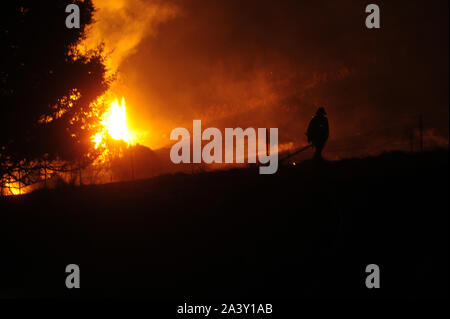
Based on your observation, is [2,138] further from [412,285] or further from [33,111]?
[412,285]

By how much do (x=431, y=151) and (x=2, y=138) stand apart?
48.0 ft

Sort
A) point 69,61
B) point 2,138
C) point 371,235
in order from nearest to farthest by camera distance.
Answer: point 371,235 < point 2,138 < point 69,61

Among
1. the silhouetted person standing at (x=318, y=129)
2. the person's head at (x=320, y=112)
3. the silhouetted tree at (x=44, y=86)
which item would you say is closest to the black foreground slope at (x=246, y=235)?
the silhouetted person standing at (x=318, y=129)

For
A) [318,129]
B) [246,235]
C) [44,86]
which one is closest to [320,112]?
[318,129]

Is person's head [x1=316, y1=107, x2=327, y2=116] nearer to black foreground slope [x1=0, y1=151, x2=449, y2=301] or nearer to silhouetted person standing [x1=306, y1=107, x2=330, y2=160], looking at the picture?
silhouetted person standing [x1=306, y1=107, x2=330, y2=160]

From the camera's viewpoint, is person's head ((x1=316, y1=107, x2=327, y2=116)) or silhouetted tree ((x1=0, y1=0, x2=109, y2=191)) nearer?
person's head ((x1=316, y1=107, x2=327, y2=116))

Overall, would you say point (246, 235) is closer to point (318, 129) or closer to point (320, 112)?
point (318, 129)

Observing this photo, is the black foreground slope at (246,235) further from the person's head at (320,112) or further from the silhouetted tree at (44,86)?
the silhouetted tree at (44,86)

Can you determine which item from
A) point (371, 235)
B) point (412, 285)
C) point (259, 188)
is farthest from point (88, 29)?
point (412, 285)

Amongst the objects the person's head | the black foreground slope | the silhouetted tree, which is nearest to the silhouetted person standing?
the person's head

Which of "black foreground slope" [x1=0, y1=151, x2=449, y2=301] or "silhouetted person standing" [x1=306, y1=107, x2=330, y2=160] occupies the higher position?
"silhouetted person standing" [x1=306, y1=107, x2=330, y2=160]

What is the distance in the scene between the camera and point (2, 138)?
1313 centimetres

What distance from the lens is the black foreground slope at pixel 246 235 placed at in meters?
8.23

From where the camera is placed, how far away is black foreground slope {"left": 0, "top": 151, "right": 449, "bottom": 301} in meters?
8.23
